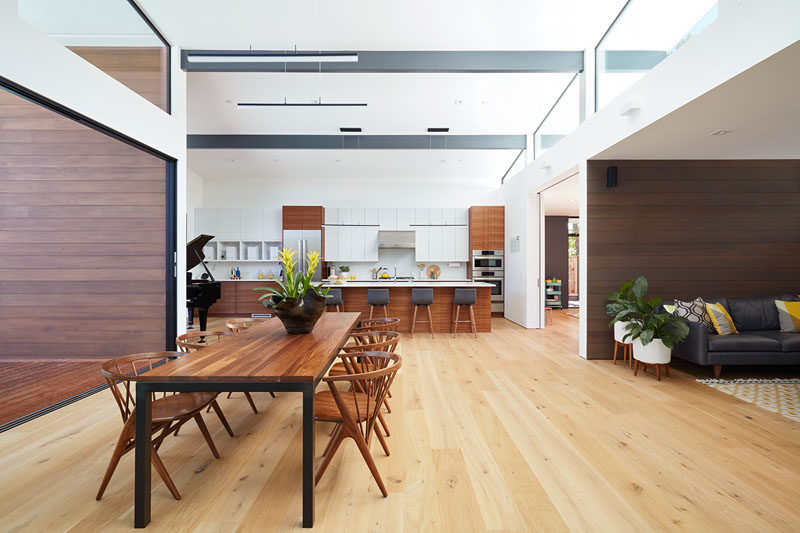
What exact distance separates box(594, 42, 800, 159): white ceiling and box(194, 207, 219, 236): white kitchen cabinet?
8.06 metres

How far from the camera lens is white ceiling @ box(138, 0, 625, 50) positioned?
4.19 metres

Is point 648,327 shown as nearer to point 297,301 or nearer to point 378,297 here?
point 297,301

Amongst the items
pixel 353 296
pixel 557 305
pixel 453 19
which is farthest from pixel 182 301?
pixel 557 305

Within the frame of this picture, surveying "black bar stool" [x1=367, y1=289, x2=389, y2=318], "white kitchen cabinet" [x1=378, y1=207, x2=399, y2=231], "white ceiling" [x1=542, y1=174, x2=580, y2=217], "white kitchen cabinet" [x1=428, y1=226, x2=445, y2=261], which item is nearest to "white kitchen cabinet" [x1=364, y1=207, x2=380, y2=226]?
"white kitchen cabinet" [x1=378, y1=207, x2=399, y2=231]

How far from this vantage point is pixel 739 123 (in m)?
3.50

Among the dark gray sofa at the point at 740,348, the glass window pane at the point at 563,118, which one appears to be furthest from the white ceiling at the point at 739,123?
the dark gray sofa at the point at 740,348

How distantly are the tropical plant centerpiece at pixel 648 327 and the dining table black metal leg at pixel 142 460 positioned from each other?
418 centimetres

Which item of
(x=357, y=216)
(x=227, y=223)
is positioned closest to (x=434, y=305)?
(x=357, y=216)

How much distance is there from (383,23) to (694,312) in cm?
473

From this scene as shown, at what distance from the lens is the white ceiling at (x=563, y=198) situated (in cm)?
649

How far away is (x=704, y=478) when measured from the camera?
Answer: 2.13 metres

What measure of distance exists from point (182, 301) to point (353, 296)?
2741 mm

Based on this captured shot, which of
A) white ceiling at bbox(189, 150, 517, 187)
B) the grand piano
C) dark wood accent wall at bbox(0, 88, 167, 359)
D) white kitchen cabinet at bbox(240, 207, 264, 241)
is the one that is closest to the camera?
dark wood accent wall at bbox(0, 88, 167, 359)

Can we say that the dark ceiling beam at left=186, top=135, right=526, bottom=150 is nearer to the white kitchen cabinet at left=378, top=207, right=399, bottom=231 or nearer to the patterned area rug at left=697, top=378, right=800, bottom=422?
the white kitchen cabinet at left=378, top=207, right=399, bottom=231
